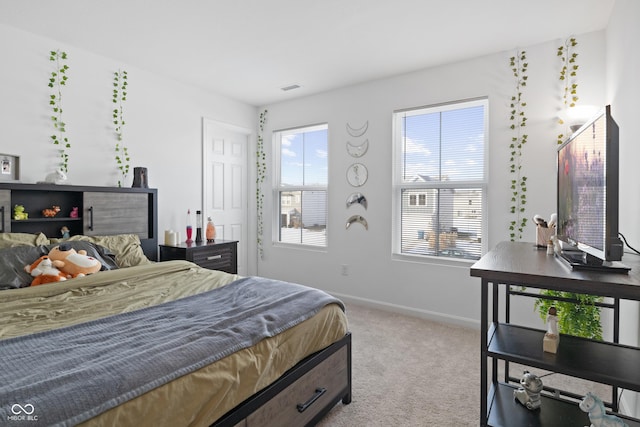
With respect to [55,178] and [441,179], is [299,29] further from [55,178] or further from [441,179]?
[55,178]

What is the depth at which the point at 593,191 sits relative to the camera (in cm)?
134

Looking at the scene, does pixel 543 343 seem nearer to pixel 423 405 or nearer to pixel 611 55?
pixel 423 405

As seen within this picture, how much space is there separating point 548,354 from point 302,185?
3501mm

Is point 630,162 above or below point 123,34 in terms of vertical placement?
below

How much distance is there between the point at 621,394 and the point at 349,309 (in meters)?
2.36

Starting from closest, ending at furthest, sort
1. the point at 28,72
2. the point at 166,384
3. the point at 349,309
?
the point at 166,384 < the point at 28,72 < the point at 349,309

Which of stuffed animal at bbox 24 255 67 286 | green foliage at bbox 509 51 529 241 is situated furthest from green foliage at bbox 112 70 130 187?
Result: green foliage at bbox 509 51 529 241

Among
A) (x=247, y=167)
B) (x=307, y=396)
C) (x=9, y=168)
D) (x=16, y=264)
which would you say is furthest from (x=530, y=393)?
(x=247, y=167)

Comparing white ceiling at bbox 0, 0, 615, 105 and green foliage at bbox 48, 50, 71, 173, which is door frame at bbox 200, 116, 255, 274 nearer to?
white ceiling at bbox 0, 0, 615, 105

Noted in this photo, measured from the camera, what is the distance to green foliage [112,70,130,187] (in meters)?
3.34

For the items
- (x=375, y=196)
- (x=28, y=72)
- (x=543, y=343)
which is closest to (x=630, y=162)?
(x=543, y=343)

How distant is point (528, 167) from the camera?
9.94 feet

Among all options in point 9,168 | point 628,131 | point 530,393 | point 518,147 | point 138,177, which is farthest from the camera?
point 138,177

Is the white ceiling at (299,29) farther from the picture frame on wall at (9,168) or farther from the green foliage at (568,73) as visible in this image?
the picture frame on wall at (9,168)
